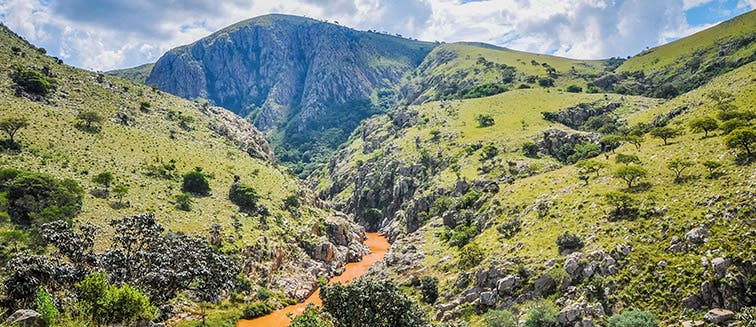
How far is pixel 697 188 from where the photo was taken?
2200 inches

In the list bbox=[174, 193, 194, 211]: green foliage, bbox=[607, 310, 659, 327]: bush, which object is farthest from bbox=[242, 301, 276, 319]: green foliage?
bbox=[607, 310, 659, 327]: bush

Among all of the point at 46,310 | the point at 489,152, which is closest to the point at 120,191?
the point at 46,310

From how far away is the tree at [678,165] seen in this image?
60.9 meters

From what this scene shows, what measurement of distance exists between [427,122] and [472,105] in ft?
70.1

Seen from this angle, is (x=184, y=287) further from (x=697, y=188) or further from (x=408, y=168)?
(x=408, y=168)

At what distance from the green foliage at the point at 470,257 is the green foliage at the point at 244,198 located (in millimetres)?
50494

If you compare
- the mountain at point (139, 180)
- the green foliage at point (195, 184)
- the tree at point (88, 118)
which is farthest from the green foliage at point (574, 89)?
the tree at point (88, 118)

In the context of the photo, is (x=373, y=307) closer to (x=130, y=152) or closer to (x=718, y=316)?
(x=718, y=316)

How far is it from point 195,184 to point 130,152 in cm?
1795

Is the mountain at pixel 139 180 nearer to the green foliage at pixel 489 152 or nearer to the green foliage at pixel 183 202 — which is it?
the green foliage at pixel 183 202

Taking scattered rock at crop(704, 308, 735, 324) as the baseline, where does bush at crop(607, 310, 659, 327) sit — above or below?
below

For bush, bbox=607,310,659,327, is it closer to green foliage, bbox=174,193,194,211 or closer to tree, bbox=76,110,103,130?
green foliage, bbox=174,193,194,211

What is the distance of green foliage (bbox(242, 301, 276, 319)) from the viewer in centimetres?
6762

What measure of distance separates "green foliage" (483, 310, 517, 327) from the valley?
0.37 metres
